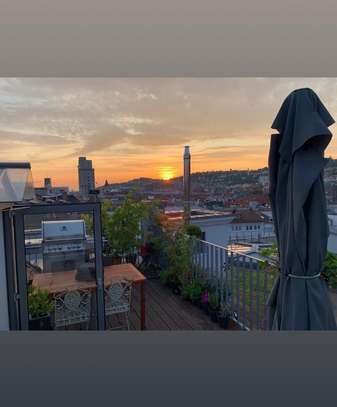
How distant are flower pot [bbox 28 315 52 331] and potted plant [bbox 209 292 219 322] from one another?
187cm

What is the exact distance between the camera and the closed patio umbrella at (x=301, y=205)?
168cm

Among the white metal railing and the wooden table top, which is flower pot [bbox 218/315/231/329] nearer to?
the white metal railing

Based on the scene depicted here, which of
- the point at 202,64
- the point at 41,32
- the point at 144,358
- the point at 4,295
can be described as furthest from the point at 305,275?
the point at 4,295

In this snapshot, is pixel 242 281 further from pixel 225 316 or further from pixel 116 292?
pixel 116 292

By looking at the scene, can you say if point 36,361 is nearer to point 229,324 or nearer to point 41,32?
point 229,324

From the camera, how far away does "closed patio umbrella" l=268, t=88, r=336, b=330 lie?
1.68 m

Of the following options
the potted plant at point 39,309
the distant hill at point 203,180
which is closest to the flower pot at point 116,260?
the distant hill at point 203,180

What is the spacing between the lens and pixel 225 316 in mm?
3590

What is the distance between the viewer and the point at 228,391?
2010 mm

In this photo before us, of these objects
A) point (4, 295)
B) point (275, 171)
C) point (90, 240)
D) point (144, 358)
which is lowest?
point (144, 358)

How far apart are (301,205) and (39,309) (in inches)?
110

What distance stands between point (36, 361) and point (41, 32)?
246cm

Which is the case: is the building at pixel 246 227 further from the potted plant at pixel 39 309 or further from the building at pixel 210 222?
the potted plant at pixel 39 309

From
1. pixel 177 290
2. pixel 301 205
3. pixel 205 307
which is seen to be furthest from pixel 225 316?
pixel 301 205
